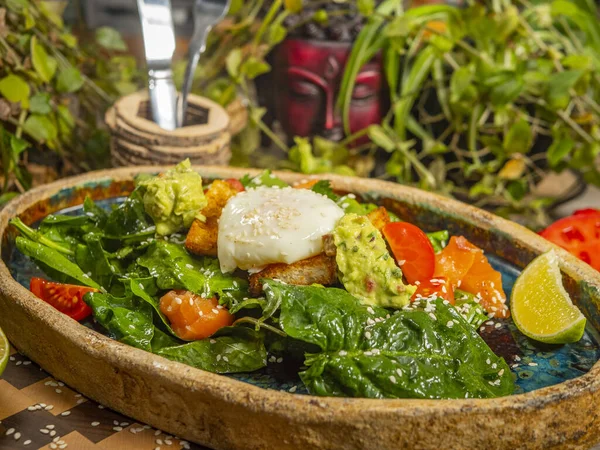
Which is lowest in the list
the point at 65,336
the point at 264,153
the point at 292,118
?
the point at 264,153

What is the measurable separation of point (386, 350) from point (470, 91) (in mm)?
2621

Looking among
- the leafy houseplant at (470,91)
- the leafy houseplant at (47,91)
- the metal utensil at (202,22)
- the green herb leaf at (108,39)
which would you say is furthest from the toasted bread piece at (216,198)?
the green herb leaf at (108,39)

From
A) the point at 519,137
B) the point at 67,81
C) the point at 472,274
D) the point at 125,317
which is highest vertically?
the point at 67,81

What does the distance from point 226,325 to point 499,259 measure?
107 cm

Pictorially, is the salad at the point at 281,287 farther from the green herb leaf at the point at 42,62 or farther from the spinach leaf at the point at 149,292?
the green herb leaf at the point at 42,62

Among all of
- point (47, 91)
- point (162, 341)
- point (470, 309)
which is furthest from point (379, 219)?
point (47, 91)

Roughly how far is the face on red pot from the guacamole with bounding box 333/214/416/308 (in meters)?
2.53

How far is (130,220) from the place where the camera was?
7.82 ft

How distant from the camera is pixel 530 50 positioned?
436cm

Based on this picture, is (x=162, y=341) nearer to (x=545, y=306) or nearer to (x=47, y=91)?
(x=545, y=306)

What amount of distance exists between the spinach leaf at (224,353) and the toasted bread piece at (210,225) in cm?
34

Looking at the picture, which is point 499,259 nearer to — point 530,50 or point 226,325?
point 226,325

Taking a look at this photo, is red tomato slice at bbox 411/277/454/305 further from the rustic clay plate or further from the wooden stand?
the wooden stand

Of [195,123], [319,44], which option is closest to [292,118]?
[319,44]
